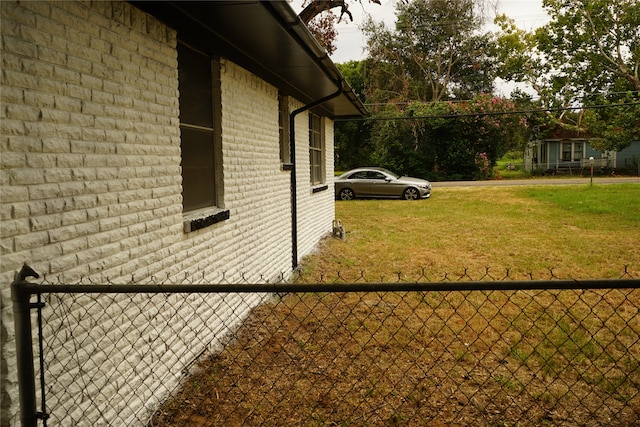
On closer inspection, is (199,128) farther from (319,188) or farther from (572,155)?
(572,155)

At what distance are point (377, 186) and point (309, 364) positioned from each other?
1648 centimetres

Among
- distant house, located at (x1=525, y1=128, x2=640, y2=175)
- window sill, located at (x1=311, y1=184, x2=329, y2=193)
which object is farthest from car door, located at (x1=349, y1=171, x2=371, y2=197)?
distant house, located at (x1=525, y1=128, x2=640, y2=175)

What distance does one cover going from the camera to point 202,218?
4.51 metres

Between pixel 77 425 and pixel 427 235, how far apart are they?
32.2 ft

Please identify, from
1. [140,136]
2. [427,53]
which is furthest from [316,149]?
[427,53]

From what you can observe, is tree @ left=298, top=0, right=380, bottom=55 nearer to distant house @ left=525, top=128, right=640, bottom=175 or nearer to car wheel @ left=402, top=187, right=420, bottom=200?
car wheel @ left=402, top=187, right=420, bottom=200

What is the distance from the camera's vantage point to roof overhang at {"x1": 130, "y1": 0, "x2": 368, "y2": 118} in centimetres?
376

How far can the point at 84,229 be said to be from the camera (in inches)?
114

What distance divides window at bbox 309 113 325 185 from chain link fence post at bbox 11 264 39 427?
326 inches

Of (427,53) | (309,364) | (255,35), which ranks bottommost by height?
(309,364)

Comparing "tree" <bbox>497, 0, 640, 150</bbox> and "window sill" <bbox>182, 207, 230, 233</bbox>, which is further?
"tree" <bbox>497, 0, 640, 150</bbox>

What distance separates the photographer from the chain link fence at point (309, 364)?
2.65 meters

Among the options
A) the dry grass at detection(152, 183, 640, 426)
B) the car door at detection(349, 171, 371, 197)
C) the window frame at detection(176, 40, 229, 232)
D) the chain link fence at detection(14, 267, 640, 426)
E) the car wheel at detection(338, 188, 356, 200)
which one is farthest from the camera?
the car wheel at detection(338, 188, 356, 200)

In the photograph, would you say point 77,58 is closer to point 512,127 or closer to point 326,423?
point 326,423
